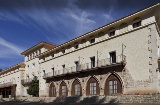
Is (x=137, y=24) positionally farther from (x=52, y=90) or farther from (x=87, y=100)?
(x=52, y=90)

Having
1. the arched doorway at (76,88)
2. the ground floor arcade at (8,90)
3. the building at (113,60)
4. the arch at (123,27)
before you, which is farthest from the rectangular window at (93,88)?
the ground floor arcade at (8,90)

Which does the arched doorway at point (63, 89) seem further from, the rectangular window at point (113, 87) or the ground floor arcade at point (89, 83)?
the rectangular window at point (113, 87)

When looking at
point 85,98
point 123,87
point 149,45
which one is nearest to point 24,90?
point 85,98

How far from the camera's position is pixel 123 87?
2558 cm

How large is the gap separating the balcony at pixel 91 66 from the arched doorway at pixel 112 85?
1626mm

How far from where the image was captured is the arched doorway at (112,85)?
26288 mm

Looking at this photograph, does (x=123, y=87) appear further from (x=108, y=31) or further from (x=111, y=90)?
(x=108, y=31)

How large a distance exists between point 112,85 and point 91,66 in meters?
4.96

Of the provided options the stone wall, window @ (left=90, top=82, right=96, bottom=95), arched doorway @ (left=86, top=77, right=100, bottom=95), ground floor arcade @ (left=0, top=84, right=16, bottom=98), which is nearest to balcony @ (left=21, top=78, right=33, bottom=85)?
ground floor arcade @ (left=0, top=84, right=16, bottom=98)

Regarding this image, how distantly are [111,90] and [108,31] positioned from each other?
742cm

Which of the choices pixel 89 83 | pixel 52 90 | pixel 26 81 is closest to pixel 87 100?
pixel 89 83

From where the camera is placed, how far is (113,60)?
27891 mm

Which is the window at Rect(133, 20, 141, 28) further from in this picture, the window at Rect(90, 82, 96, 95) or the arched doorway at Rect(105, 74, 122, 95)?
the window at Rect(90, 82, 96, 95)

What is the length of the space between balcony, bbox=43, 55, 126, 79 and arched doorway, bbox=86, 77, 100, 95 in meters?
1.64
